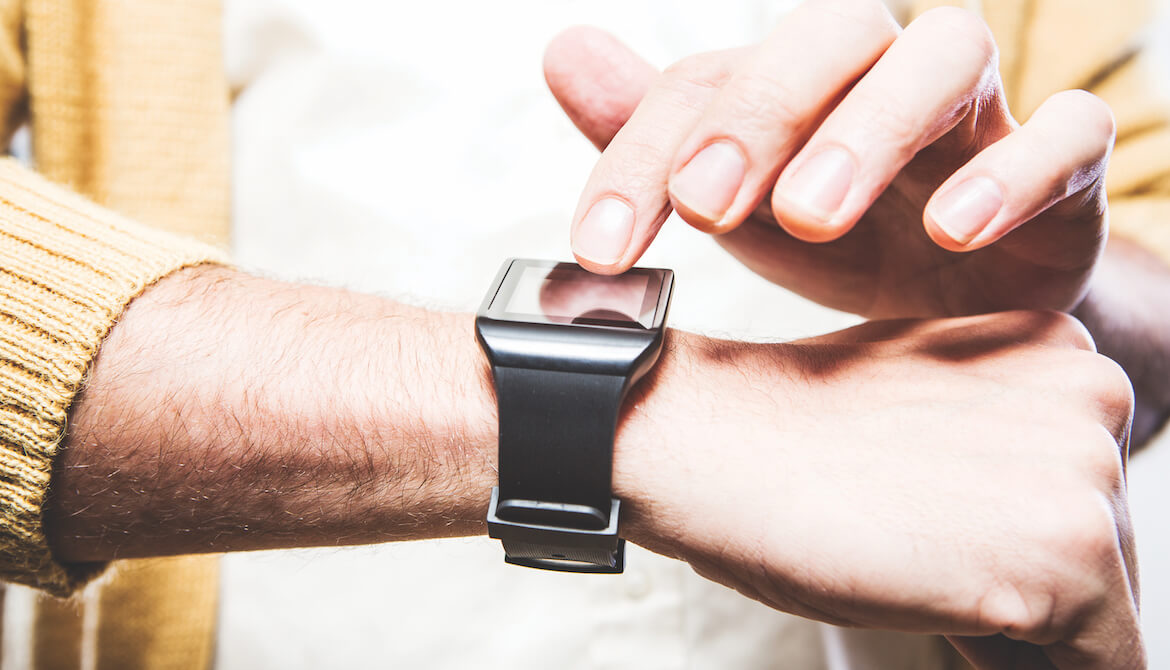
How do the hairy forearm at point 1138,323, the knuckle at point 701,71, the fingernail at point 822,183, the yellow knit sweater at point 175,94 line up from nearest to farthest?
the fingernail at point 822,183, the knuckle at point 701,71, the hairy forearm at point 1138,323, the yellow knit sweater at point 175,94

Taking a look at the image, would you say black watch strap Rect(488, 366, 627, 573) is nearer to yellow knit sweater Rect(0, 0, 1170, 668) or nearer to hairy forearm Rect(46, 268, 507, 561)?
hairy forearm Rect(46, 268, 507, 561)

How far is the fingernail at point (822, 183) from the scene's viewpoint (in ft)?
1.54

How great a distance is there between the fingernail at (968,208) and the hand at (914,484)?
15cm

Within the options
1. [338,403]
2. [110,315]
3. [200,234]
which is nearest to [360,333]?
[338,403]

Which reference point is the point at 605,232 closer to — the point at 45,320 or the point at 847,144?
the point at 847,144

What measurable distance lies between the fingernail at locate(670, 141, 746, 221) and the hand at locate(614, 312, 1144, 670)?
160 millimetres

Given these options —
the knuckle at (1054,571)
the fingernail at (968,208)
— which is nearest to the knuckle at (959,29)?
the fingernail at (968,208)

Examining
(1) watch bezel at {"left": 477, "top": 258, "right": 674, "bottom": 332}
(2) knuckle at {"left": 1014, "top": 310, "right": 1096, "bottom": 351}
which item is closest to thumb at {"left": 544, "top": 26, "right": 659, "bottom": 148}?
(1) watch bezel at {"left": 477, "top": 258, "right": 674, "bottom": 332}

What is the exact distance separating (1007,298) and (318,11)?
996 mm

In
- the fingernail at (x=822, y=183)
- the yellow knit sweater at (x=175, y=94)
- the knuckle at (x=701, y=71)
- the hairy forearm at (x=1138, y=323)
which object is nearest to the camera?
the fingernail at (x=822, y=183)

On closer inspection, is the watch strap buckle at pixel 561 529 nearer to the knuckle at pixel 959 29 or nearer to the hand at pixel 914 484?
the hand at pixel 914 484

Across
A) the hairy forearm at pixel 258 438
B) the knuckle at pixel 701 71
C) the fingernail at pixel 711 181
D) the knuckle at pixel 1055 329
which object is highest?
the knuckle at pixel 701 71

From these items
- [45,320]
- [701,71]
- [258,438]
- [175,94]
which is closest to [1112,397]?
[701,71]

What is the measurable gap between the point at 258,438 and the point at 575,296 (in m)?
0.29
